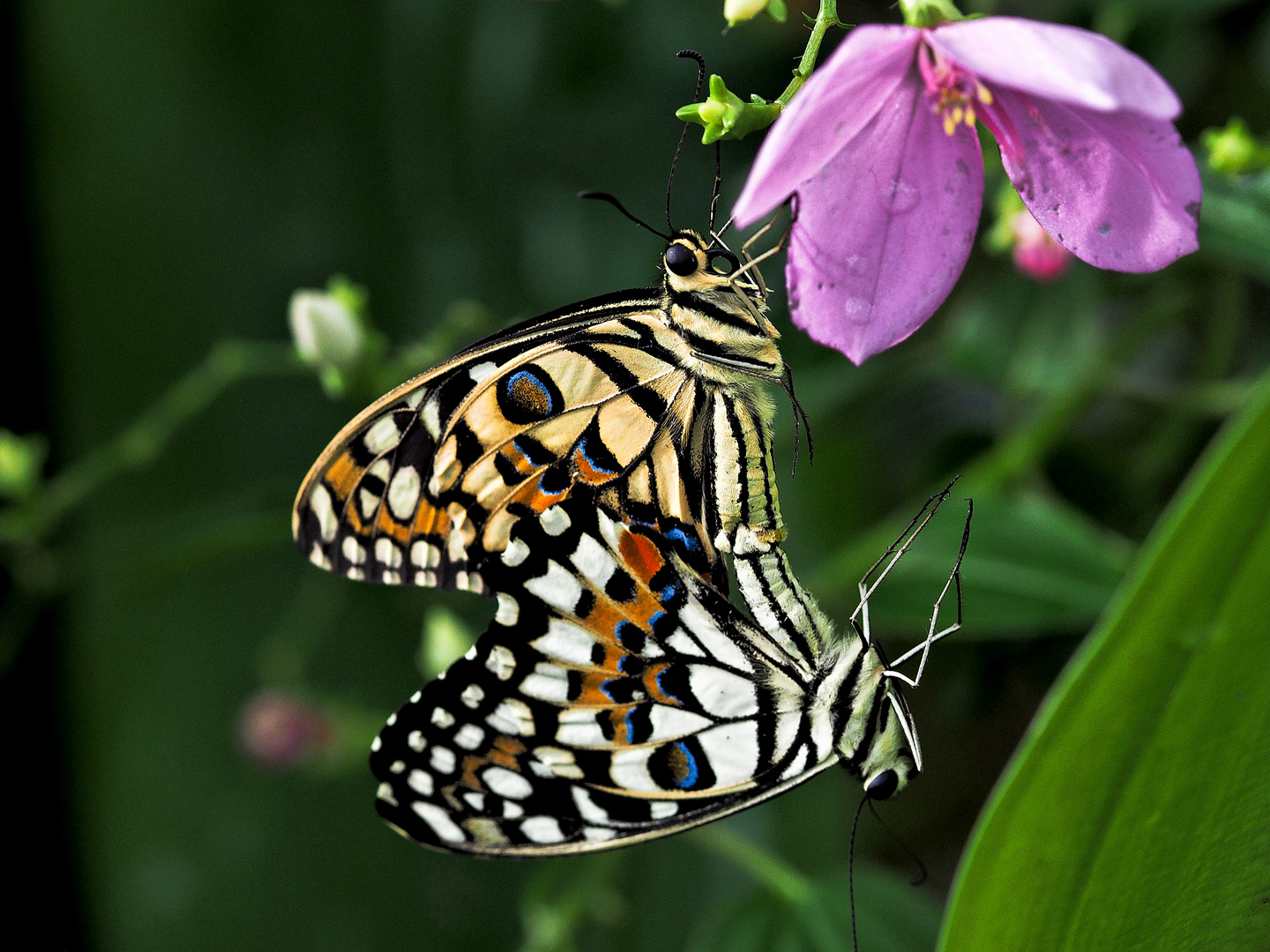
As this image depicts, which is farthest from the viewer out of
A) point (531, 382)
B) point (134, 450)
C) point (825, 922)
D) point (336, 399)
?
point (336, 399)

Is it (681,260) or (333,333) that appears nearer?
(681,260)

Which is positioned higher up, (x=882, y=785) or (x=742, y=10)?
(x=742, y=10)

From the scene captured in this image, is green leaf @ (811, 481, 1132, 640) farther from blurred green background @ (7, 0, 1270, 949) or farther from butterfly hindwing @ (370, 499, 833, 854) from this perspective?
butterfly hindwing @ (370, 499, 833, 854)

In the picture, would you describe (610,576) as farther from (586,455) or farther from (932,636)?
(932,636)

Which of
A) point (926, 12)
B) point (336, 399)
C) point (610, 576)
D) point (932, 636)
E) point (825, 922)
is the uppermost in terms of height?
point (926, 12)

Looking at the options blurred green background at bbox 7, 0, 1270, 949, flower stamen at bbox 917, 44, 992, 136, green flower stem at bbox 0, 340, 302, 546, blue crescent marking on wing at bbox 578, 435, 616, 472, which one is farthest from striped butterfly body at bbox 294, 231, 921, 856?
blurred green background at bbox 7, 0, 1270, 949

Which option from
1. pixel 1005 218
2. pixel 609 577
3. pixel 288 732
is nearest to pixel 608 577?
pixel 609 577
